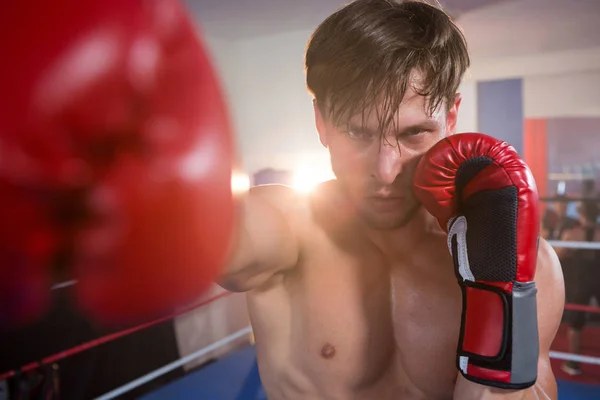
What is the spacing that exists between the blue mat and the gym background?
0.31 metres

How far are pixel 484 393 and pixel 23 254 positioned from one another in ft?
2.13

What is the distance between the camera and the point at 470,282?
69cm

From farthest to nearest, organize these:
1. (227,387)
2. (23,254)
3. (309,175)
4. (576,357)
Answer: (309,175) → (227,387) → (576,357) → (23,254)

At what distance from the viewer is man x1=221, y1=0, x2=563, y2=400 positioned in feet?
2.55

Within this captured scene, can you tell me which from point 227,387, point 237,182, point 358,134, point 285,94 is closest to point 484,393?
point 358,134

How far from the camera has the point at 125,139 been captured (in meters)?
Result: 0.27

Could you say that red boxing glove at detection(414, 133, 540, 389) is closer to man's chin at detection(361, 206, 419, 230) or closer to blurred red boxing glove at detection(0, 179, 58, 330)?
Answer: man's chin at detection(361, 206, 419, 230)

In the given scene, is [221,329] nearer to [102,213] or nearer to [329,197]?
[329,197]

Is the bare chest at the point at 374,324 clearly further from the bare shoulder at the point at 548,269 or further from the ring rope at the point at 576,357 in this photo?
the ring rope at the point at 576,357

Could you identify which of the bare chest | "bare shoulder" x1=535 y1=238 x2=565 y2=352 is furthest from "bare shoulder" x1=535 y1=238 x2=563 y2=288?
the bare chest

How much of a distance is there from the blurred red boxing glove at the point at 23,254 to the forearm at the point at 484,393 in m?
0.63

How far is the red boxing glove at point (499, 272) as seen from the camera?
2.15ft

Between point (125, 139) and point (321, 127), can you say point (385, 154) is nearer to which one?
point (321, 127)

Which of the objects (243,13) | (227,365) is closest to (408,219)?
(227,365)
